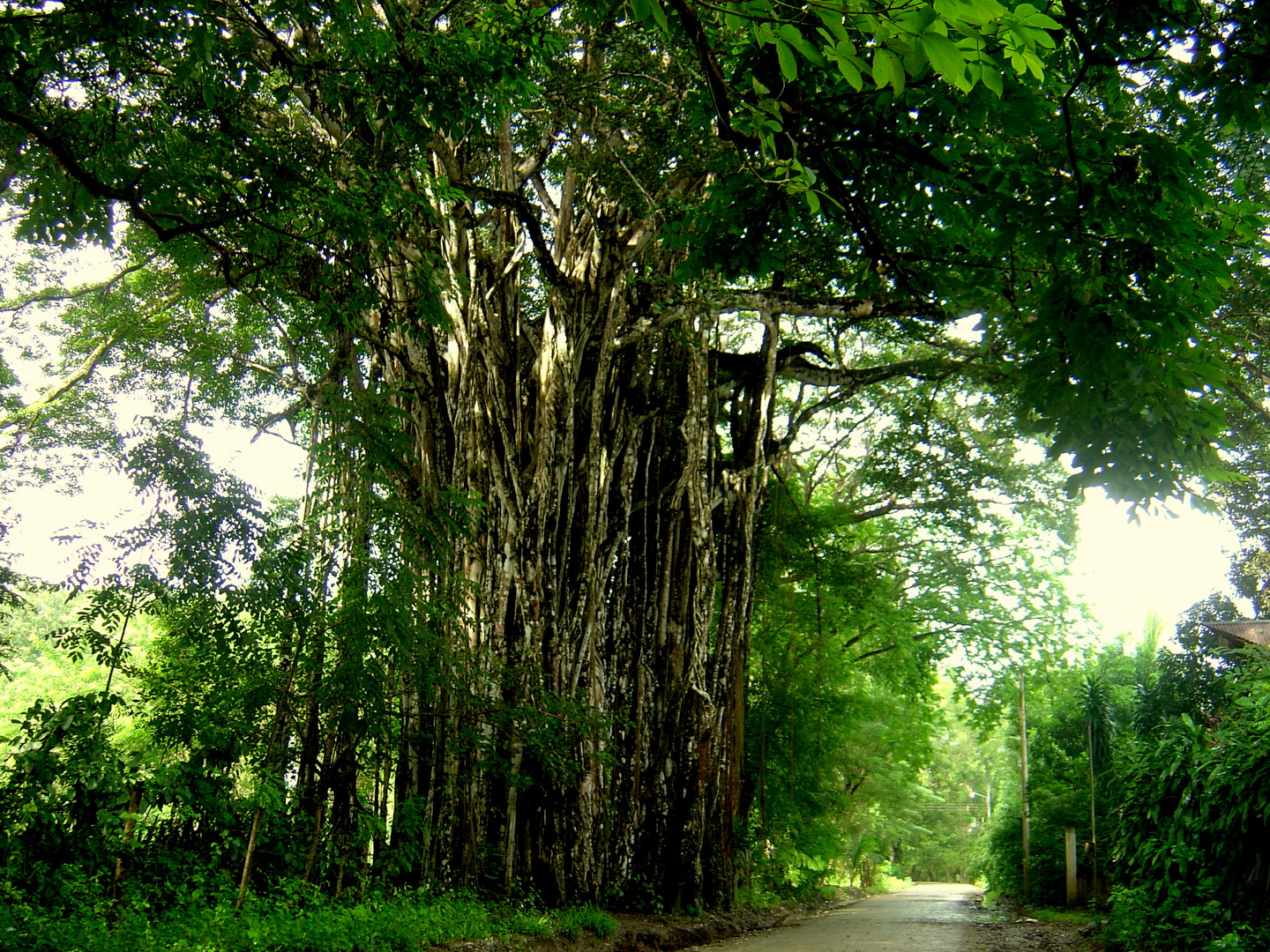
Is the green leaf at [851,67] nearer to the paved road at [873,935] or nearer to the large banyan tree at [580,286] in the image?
the large banyan tree at [580,286]

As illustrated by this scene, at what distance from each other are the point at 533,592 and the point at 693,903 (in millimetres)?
3424

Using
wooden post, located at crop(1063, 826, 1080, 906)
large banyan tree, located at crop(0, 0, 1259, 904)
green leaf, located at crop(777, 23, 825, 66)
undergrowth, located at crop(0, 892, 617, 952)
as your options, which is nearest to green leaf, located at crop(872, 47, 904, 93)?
large banyan tree, located at crop(0, 0, 1259, 904)

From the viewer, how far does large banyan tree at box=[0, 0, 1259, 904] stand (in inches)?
A: 115

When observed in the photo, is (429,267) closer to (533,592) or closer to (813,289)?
(533,592)

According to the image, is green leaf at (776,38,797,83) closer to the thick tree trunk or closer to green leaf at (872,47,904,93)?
green leaf at (872,47,904,93)

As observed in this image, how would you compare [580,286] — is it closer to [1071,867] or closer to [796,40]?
[796,40]

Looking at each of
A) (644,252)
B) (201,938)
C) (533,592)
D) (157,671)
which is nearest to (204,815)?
(201,938)

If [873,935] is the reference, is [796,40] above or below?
above

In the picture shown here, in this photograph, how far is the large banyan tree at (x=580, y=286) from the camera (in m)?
2.93

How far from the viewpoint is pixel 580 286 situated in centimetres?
858

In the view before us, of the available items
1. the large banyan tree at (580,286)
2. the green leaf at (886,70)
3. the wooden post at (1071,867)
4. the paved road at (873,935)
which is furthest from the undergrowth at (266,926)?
the wooden post at (1071,867)

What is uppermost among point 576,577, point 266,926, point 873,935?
point 576,577

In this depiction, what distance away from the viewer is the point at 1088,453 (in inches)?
135

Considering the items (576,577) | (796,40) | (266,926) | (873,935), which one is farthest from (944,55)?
(873,935)
